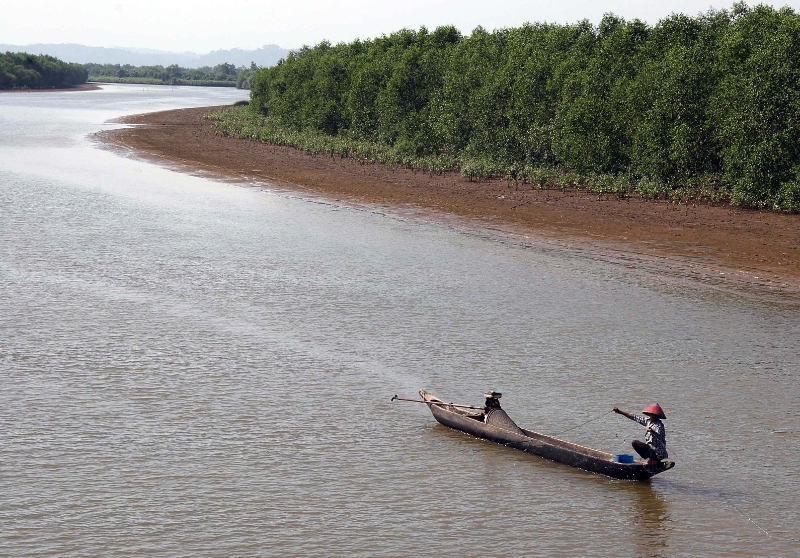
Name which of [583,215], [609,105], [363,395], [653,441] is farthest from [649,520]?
[609,105]

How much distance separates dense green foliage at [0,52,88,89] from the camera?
163 meters

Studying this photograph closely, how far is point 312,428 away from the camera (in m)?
16.3

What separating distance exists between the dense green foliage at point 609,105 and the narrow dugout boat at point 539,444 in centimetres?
2199

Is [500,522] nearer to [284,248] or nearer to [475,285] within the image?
[475,285]

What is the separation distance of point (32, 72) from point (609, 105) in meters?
154

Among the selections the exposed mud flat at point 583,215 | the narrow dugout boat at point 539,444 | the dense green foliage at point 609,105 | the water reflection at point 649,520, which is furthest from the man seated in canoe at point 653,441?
the dense green foliage at point 609,105

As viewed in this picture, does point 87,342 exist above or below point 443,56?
below

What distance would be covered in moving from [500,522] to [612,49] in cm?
3380

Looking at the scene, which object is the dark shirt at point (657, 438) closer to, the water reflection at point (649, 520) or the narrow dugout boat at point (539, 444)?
the narrow dugout boat at point (539, 444)

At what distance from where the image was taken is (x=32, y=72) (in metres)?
→ 173

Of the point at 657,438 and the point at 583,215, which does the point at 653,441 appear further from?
the point at 583,215

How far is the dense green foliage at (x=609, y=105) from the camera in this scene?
34562 millimetres

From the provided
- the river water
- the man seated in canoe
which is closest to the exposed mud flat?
the river water

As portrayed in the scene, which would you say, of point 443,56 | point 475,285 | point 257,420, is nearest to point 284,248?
point 475,285
